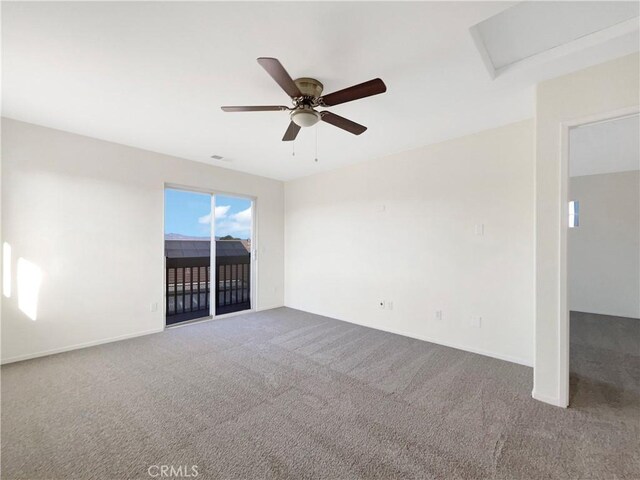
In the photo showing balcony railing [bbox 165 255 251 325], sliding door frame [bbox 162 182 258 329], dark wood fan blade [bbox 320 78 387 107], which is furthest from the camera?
balcony railing [bbox 165 255 251 325]

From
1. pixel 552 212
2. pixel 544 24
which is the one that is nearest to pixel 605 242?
pixel 552 212

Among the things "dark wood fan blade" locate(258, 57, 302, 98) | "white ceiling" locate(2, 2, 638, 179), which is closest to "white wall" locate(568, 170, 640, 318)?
"white ceiling" locate(2, 2, 638, 179)

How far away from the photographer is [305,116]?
2090mm

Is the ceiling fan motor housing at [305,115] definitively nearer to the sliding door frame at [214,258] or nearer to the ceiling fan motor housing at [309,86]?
the ceiling fan motor housing at [309,86]

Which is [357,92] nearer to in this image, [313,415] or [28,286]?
[313,415]

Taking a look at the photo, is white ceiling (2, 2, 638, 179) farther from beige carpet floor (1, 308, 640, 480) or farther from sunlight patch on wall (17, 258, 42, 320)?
beige carpet floor (1, 308, 640, 480)

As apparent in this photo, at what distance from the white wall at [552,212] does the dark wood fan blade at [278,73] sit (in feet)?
6.55

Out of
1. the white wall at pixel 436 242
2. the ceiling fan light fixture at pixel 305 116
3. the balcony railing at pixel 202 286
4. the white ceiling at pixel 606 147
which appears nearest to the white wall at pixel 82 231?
the balcony railing at pixel 202 286

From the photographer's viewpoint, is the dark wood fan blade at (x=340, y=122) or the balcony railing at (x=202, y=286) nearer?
the dark wood fan blade at (x=340, y=122)

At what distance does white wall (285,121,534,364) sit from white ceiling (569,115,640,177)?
812mm

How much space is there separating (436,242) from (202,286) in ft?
13.2

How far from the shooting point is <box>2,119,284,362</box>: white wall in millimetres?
2891

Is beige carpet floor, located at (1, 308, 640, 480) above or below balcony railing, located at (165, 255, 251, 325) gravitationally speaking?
below

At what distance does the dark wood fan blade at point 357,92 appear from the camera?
173 centimetres
